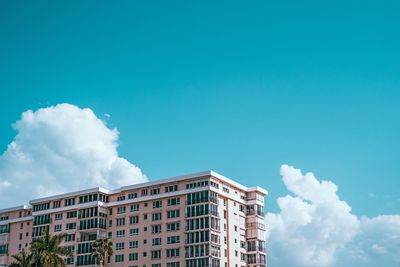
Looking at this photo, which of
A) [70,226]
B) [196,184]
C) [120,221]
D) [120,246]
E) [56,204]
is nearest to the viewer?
[196,184]

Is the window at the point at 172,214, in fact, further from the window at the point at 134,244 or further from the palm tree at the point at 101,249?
the palm tree at the point at 101,249

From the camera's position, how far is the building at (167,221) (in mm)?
109750

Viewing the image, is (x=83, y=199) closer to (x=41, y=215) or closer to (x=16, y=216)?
(x=41, y=215)

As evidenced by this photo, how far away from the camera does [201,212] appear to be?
Answer: 360ft

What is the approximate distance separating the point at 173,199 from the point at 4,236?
48.1m

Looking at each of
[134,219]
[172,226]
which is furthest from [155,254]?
[134,219]

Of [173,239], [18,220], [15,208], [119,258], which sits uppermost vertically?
[15,208]

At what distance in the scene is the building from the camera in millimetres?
109750

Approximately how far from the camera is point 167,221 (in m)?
114

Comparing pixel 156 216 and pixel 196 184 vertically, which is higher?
pixel 196 184

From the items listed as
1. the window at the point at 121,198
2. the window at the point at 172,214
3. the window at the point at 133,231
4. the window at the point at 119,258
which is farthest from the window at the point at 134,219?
the window at the point at 172,214

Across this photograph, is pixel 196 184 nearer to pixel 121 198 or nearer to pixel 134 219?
pixel 134 219

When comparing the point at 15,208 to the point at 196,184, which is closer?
the point at 196,184

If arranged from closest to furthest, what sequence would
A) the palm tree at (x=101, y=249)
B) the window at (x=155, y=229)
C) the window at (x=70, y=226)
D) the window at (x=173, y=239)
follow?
1. the palm tree at (x=101, y=249)
2. the window at (x=173, y=239)
3. the window at (x=155, y=229)
4. the window at (x=70, y=226)
